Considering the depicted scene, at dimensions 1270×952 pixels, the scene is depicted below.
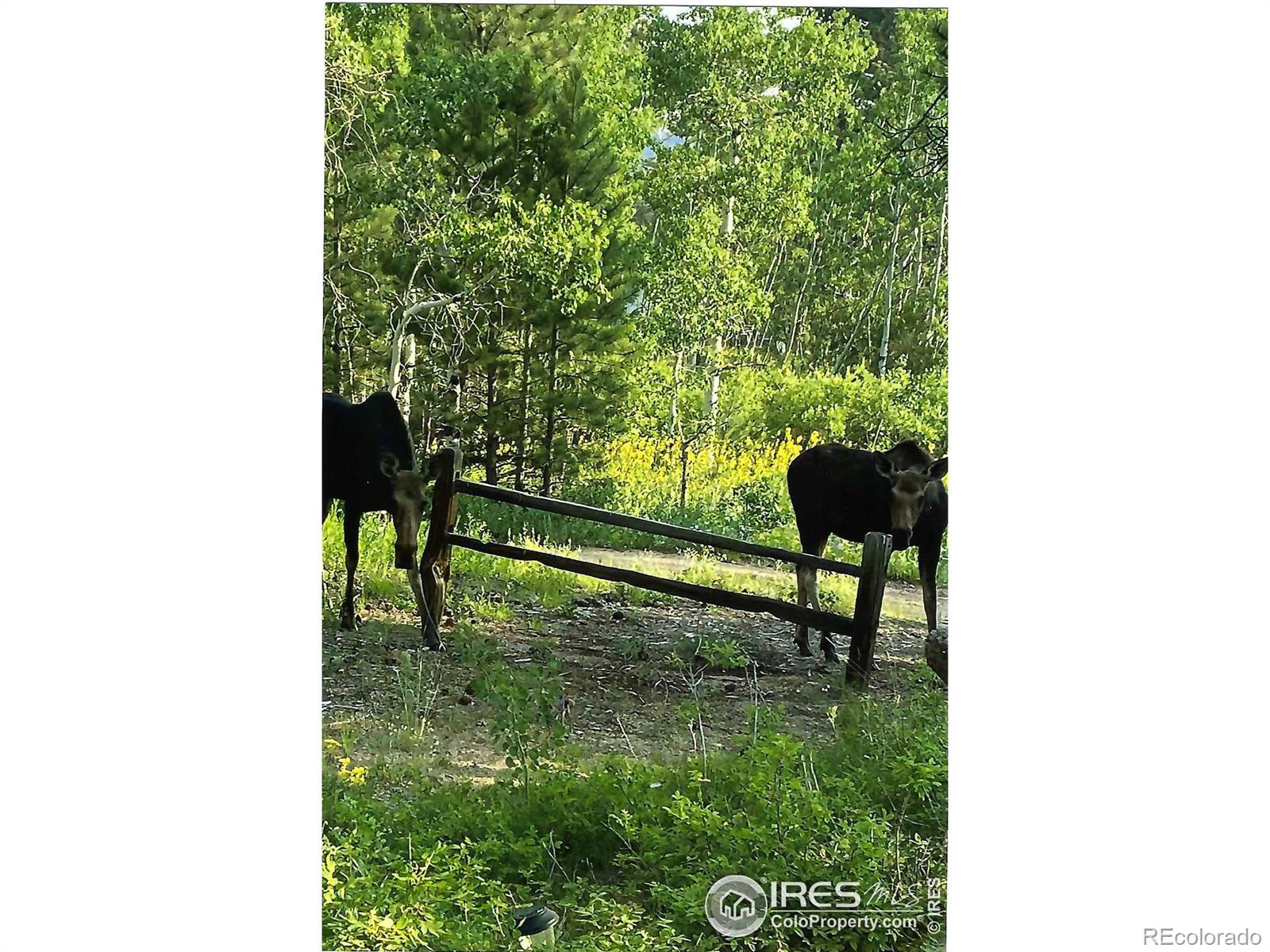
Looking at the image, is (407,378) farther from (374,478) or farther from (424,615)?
(424,615)

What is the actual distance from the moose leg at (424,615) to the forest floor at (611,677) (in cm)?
3

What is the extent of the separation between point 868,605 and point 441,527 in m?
1.46

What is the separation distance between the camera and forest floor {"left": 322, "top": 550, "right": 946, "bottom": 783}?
4.20 m

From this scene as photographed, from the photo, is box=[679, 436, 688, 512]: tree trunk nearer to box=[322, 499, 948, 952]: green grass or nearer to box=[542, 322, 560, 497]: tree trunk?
box=[322, 499, 948, 952]: green grass

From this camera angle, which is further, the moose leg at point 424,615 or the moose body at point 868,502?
the moose leg at point 424,615

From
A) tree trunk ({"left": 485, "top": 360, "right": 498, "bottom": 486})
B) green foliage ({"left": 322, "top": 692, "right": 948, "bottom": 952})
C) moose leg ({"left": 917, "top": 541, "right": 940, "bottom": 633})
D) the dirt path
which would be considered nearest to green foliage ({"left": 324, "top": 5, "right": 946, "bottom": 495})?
tree trunk ({"left": 485, "top": 360, "right": 498, "bottom": 486})

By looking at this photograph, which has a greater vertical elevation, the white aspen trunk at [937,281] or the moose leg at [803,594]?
the white aspen trunk at [937,281]

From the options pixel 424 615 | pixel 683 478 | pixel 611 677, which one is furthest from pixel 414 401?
pixel 611 677

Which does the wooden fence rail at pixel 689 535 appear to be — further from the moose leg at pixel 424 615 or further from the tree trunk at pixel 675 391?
the moose leg at pixel 424 615

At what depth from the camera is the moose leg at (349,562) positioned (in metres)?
4.35

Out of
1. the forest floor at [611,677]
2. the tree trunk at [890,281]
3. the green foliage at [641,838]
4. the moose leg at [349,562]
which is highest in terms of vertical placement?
the tree trunk at [890,281]

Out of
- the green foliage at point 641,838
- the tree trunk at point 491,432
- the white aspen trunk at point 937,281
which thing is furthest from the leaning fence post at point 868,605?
the tree trunk at point 491,432
